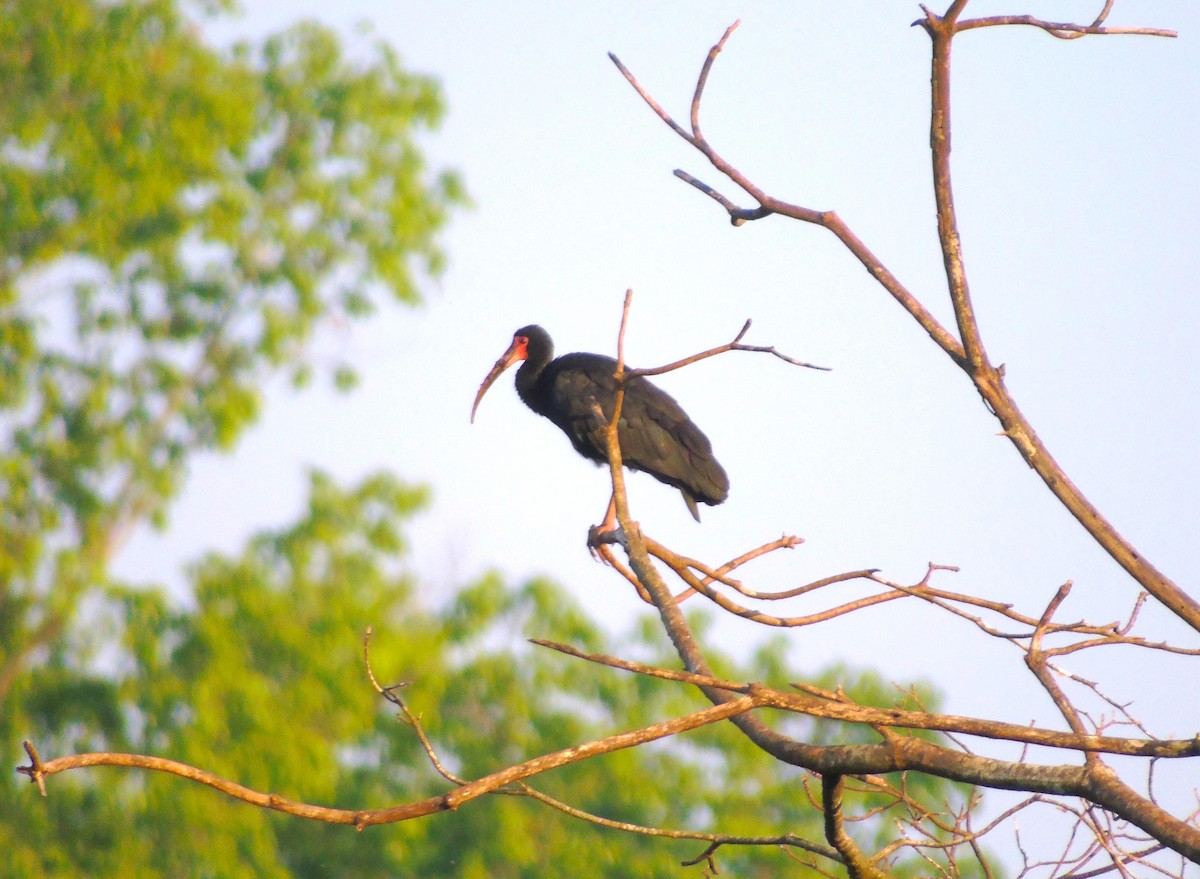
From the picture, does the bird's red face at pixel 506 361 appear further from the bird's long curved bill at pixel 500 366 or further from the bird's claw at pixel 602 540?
the bird's claw at pixel 602 540

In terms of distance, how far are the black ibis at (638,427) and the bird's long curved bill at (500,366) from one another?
0.64 m

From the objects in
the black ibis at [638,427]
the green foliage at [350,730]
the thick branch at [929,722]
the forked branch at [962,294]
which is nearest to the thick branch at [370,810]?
the thick branch at [929,722]

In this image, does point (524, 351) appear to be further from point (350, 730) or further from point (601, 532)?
point (350, 730)

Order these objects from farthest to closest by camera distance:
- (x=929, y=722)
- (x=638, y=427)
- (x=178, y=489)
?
(x=178, y=489), (x=638, y=427), (x=929, y=722)

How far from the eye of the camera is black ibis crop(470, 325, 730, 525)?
8.08 metres

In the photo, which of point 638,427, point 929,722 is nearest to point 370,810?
point 929,722

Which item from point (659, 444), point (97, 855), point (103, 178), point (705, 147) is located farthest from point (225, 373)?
point (705, 147)

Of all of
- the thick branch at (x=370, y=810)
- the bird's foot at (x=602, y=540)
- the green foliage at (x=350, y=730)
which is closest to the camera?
the thick branch at (x=370, y=810)

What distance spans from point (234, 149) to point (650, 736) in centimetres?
1769

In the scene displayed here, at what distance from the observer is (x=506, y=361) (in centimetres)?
955

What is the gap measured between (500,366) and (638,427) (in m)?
1.73

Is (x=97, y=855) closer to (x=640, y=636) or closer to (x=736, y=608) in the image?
(x=640, y=636)

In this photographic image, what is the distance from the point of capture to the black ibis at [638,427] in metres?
8.08

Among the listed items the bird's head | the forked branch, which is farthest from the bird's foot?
the bird's head
